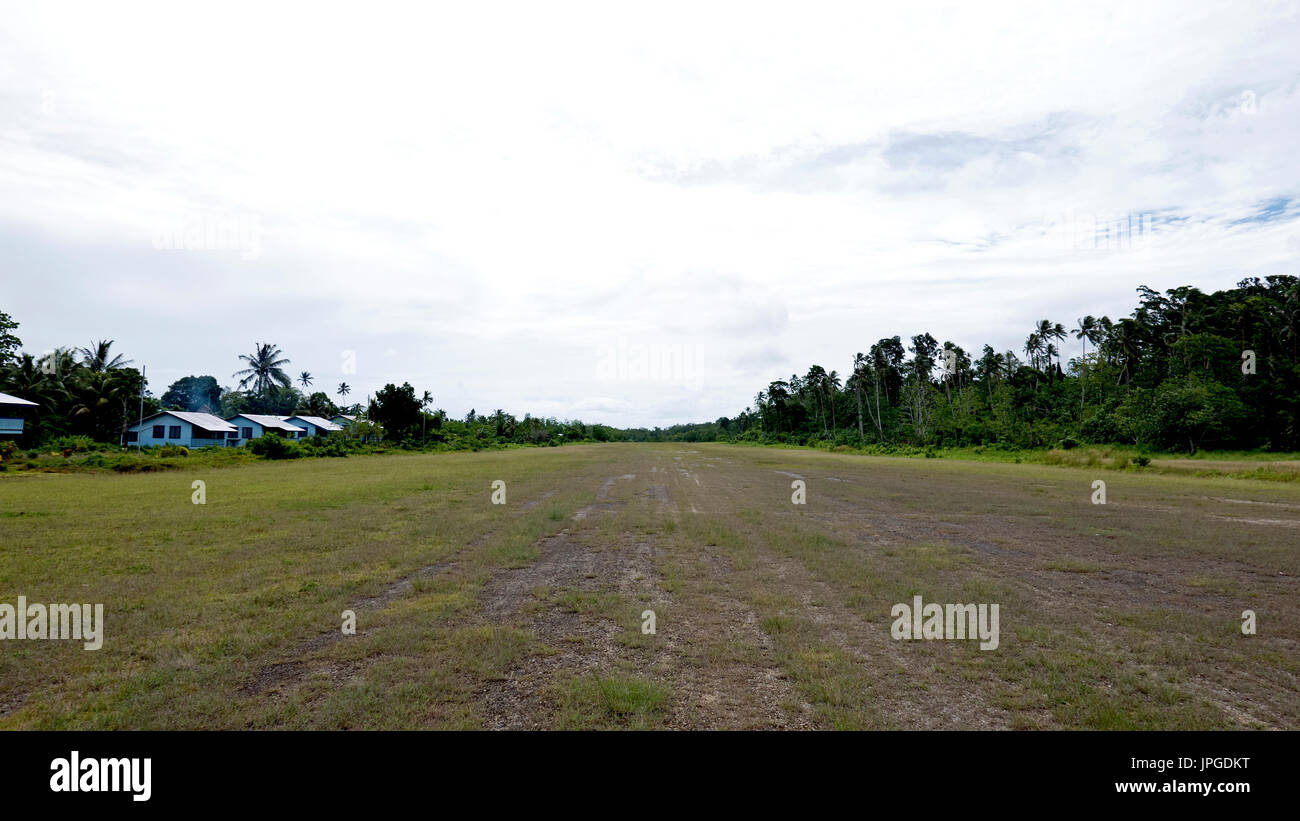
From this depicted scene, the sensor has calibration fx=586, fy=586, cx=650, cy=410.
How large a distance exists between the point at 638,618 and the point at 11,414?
198 feet

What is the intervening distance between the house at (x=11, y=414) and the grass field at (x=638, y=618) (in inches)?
1523

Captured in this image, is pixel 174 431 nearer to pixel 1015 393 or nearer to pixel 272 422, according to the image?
pixel 272 422

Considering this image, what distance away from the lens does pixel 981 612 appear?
7.53 m

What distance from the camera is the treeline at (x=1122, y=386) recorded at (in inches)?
2144

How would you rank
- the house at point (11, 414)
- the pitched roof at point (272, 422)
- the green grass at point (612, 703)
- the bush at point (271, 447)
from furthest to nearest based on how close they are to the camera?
the pitched roof at point (272, 422), the bush at point (271, 447), the house at point (11, 414), the green grass at point (612, 703)

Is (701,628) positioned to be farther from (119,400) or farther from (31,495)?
(119,400)

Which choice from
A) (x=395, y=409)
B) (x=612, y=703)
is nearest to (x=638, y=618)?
(x=612, y=703)

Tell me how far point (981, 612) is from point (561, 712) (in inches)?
225

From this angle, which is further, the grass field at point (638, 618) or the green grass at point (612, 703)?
the grass field at point (638, 618)

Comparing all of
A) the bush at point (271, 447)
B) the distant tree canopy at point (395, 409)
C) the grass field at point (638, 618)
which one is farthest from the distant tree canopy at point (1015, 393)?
the grass field at point (638, 618)

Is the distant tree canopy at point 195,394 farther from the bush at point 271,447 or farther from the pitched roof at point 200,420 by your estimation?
the bush at point 271,447

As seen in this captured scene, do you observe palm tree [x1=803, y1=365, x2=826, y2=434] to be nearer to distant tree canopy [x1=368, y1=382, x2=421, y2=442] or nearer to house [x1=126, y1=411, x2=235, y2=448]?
distant tree canopy [x1=368, y1=382, x2=421, y2=442]

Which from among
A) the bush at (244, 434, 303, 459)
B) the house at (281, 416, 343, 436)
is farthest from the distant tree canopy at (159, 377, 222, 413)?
the bush at (244, 434, 303, 459)

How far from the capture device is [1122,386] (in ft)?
236
